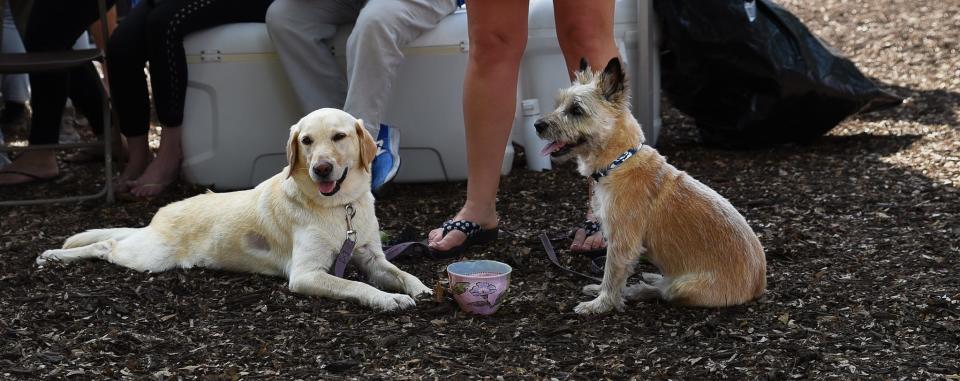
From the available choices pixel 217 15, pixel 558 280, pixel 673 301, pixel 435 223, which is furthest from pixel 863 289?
pixel 217 15

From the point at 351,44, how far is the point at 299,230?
123cm

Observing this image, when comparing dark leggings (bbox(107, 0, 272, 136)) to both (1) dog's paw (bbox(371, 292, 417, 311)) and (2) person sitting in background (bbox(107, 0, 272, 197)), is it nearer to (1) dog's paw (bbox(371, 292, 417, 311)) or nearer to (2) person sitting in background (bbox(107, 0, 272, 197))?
(2) person sitting in background (bbox(107, 0, 272, 197))

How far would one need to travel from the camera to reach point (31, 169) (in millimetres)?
5242

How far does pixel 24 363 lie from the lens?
288 cm

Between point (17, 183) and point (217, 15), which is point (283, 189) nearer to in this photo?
point (217, 15)

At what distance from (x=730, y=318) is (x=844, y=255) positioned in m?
0.84

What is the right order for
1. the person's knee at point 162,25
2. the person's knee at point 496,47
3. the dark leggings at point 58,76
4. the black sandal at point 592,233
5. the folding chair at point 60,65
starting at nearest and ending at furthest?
the person's knee at point 496,47 → the black sandal at point 592,233 → the folding chair at point 60,65 → the person's knee at point 162,25 → the dark leggings at point 58,76

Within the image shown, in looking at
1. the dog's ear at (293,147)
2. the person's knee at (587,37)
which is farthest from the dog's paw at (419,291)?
the person's knee at (587,37)

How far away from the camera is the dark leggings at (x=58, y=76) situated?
16.3 ft

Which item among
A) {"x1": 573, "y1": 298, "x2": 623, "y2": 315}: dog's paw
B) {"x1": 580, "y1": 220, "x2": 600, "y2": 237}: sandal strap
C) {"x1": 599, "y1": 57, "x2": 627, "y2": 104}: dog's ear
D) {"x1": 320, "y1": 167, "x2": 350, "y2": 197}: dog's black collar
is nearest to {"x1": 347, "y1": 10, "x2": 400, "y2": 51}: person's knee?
{"x1": 320, "y1": 167, "x2": 350, "y2": 197}: dog's black collar

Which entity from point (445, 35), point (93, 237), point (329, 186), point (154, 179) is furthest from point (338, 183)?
point (154, 179)

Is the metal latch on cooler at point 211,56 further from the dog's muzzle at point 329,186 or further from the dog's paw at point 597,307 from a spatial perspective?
the dog's paw at point 597,307

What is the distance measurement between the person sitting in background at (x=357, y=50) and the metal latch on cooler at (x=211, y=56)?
0.29m

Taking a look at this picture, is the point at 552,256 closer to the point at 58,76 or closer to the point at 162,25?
the point at 162,25
